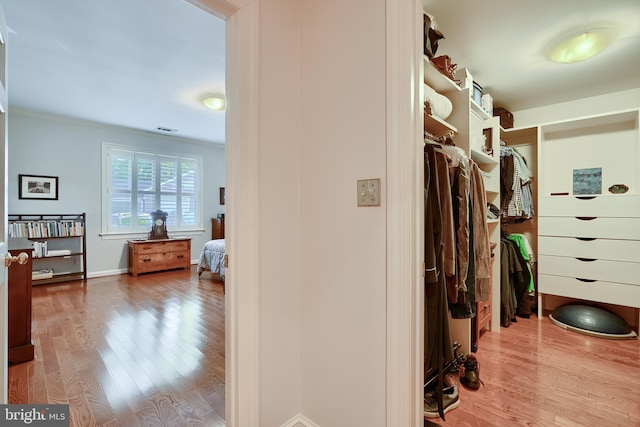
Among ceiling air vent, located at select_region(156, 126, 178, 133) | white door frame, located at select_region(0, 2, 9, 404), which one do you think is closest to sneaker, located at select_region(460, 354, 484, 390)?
white door frame, located at select_region(0, 2, 9, 404)

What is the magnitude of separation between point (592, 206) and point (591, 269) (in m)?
0.60

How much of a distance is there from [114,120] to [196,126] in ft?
3.85

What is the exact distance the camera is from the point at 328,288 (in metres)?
1.31

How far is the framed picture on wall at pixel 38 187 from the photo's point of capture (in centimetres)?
403

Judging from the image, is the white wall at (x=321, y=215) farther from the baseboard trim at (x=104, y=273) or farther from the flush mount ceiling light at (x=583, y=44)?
the baseboard trim at (x=104, y=273)

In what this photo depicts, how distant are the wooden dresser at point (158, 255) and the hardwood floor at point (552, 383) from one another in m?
4.77

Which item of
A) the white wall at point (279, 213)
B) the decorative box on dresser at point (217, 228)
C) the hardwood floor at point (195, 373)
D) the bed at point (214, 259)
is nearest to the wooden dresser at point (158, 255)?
the decorative box on dresser at point (217, 228)

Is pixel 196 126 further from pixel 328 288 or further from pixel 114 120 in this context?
pixel 328 288

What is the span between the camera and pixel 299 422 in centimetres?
139

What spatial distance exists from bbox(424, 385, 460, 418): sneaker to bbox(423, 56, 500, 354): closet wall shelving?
1.69 ft

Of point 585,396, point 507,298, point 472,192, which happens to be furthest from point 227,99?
point 507,298

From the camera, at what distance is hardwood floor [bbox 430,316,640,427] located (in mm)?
1562

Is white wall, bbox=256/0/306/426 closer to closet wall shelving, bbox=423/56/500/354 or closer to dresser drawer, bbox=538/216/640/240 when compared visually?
closet wall shelving, bbox=423/56/500/354

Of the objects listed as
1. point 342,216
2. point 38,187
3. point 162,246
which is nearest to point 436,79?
point 342,216
